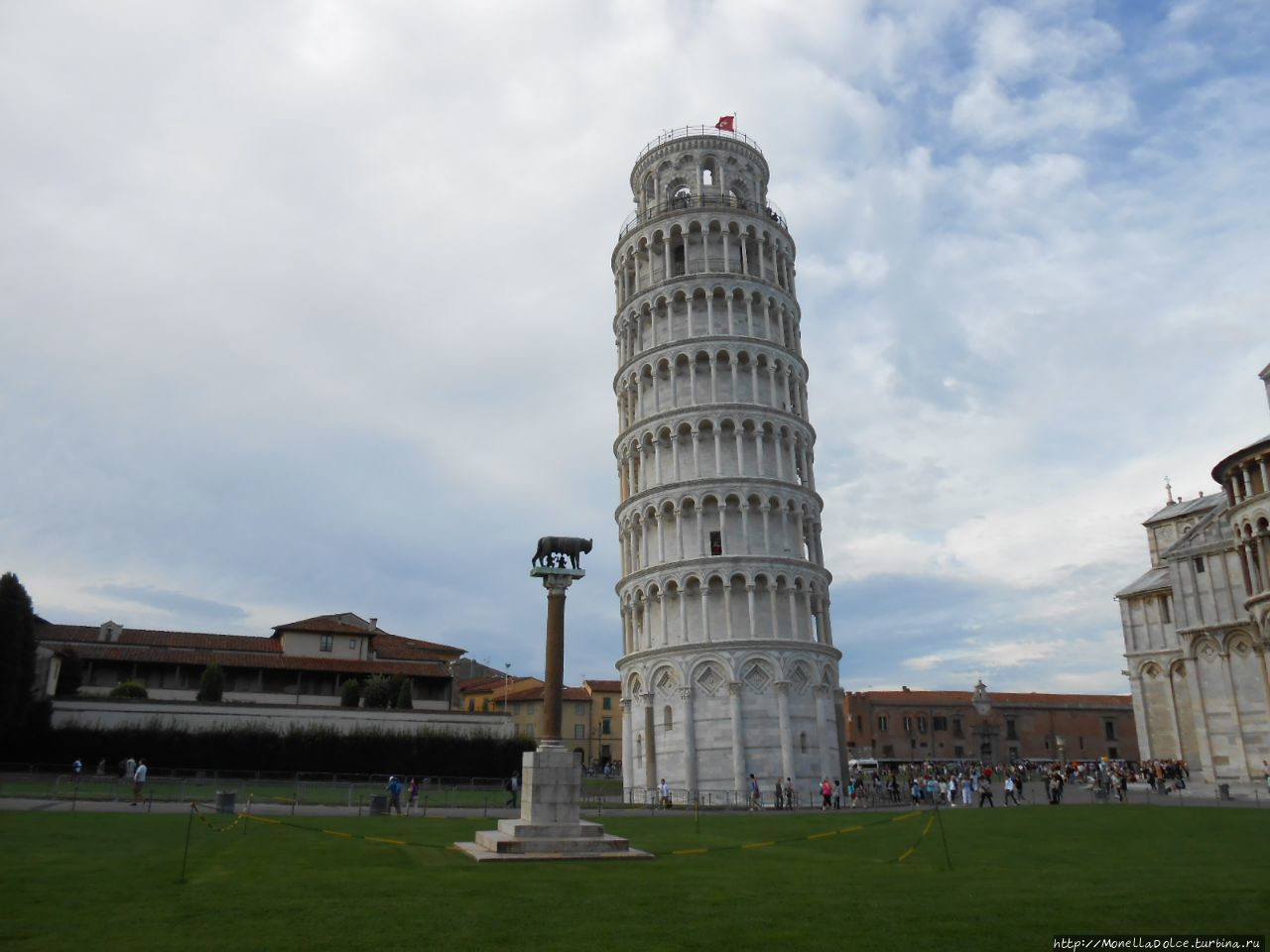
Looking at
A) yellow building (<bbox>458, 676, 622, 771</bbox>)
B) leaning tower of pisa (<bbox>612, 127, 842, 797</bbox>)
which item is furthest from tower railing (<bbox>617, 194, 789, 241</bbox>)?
yellow building (<bbox>458, 676, 622, 771</bbox>)

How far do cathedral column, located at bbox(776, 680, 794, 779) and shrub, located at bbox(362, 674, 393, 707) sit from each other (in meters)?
29.4

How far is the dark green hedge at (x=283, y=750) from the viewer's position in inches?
2007

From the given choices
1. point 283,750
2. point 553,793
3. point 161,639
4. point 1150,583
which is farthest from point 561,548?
point 1150,583

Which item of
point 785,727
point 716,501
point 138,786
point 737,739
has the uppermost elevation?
point 716,501

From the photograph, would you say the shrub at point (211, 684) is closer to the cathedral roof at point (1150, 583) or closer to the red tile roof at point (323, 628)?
the red tile roof at point (323, 628)

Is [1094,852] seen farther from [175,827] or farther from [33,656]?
[33,656]

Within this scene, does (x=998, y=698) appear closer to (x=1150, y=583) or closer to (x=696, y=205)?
(x=1150, y=583)

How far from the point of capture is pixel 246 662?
65.1m

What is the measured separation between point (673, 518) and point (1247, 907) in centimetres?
4134

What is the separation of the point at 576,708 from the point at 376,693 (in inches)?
1735

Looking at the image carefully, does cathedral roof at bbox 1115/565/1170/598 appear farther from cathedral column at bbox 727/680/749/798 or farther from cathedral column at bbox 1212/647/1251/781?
cathedral column at bbox 727/680/749/798

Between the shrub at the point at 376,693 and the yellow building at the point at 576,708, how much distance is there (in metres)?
34.9

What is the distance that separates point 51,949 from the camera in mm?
10156

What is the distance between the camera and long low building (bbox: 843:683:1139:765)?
108188 mm
